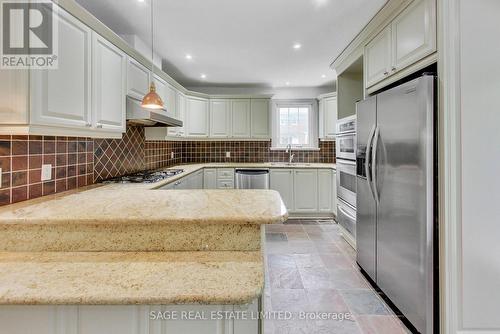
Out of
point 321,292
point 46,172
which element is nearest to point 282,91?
point 321,292

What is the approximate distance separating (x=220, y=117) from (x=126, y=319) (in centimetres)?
443

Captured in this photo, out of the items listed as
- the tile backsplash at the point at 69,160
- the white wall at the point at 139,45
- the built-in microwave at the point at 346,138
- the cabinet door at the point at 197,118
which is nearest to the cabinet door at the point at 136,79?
the white wall at the point at 139,45

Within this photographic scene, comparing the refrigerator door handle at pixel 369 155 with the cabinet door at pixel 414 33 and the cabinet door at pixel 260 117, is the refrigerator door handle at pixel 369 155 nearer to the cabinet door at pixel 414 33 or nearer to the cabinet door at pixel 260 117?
the cabinet door at pixel 414 33

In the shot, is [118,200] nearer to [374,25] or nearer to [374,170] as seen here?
[374,170]

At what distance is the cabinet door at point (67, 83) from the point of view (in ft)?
4.76

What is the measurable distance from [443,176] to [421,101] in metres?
0.48

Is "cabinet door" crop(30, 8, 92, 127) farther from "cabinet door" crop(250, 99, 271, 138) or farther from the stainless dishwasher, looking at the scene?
"cabinet door" crop(250, 99, 271, 138)

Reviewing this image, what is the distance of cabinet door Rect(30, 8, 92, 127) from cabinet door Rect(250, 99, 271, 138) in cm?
344

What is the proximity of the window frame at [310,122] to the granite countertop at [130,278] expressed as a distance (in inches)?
173

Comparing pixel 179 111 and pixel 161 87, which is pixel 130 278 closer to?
pixel 161 87

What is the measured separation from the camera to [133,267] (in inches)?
40.5

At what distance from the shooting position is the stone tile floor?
6.06ft

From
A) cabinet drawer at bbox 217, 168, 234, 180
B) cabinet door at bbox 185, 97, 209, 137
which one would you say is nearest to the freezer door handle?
cabinet drawer at bbox 217, 168, 234, 180

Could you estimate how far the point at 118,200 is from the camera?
1.56 meters
